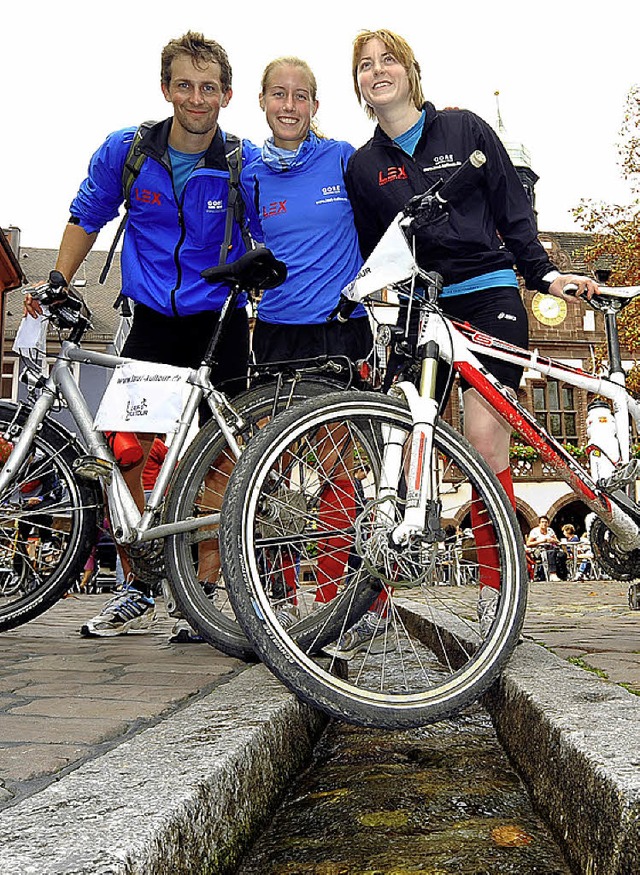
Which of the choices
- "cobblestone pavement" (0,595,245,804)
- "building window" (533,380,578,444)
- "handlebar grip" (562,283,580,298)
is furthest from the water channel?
"building window" (533,380,578,444)

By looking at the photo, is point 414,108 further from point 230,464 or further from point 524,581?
point 524,581

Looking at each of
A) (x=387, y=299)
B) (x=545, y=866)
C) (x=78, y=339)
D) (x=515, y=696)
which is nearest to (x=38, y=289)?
(x=78, y=339)

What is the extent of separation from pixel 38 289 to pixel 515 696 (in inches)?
93.6

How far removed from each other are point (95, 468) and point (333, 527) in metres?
1.19

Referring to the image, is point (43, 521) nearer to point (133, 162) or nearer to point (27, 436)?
point (27, 436)

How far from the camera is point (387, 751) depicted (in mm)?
2615

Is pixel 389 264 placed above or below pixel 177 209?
below

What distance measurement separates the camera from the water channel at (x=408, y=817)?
1.74m

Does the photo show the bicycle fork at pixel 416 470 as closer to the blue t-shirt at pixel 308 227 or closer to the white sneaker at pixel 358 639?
the white sneaker at pixel 358 639

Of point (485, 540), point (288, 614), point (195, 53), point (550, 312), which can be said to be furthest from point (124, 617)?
point (550, 312)

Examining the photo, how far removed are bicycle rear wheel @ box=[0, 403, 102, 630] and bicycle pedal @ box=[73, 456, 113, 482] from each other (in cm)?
22

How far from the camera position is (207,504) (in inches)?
135

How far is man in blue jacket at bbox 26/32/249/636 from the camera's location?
3.93 m

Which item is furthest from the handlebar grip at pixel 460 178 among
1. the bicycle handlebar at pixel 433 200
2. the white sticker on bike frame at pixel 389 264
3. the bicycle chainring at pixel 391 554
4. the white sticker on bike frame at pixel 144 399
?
the white sticker on bike frame at pixel 144 399
